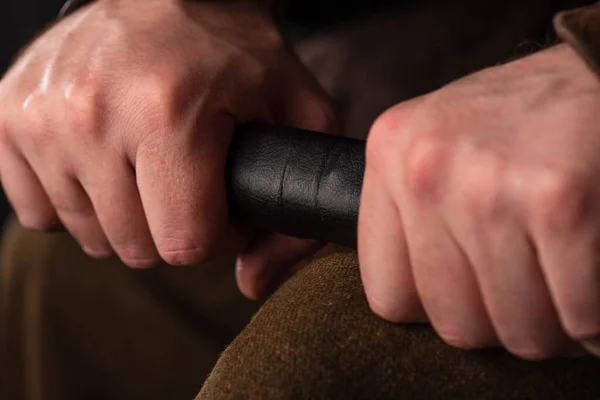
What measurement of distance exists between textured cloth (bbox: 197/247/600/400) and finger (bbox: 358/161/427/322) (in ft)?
0.04

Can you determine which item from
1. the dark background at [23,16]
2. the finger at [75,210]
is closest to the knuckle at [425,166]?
the finger at [75,210]

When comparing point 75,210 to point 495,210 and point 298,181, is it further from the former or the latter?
point 495,210

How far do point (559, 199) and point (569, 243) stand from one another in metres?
0.02

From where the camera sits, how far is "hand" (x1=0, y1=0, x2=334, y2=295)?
1.56ft

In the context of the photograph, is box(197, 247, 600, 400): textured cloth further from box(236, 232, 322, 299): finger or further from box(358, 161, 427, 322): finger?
box(236, 232, 322, 299): finger

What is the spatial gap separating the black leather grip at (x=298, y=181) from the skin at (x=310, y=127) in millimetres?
19

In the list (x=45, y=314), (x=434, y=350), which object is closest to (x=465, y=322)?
(x=434, y=350)

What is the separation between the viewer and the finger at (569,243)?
0.95 ft

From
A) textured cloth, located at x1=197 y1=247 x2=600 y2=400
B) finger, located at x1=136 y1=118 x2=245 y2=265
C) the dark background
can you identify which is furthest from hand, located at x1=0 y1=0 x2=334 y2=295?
the dark background

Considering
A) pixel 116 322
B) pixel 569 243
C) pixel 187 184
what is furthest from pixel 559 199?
pixel 116 322

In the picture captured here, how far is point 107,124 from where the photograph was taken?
0.48 m

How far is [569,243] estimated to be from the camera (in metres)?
0.29

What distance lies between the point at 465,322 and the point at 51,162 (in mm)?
310

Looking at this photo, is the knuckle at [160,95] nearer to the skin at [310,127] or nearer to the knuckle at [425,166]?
the skin at [310,127]
